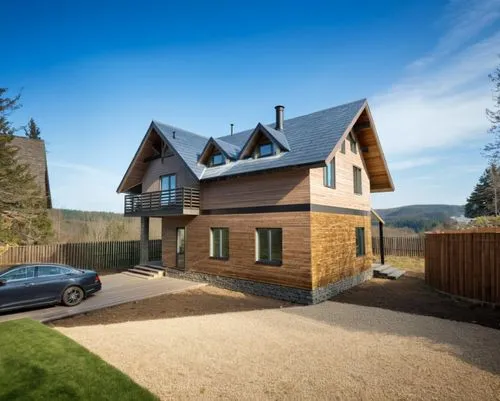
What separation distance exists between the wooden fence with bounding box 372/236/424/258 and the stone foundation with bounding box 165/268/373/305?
955 centimetres

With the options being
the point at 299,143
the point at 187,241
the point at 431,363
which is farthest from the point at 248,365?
the point at 187,241

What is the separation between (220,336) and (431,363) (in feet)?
17.9

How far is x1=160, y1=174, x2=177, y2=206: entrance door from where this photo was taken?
17.2 metres

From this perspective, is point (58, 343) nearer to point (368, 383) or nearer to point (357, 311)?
point (368, 383)

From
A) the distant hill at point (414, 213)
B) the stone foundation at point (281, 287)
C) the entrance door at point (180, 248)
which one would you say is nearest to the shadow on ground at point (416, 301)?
the stone foundation at point (281, 287)

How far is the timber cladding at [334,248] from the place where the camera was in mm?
12812

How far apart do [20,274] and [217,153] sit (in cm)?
1109

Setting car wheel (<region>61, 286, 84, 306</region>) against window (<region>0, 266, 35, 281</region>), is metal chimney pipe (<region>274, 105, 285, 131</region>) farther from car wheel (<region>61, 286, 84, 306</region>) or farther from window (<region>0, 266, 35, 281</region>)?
window (<region>0, 266, 35, 281</region>)

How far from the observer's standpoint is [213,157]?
1770cm

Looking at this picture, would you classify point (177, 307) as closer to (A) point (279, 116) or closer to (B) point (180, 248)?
(B) point (180, 248)

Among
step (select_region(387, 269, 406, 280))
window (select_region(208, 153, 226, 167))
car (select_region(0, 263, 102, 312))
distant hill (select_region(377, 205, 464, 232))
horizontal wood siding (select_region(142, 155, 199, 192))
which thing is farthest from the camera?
distant hill (select_region(377, 205, 464, 232))

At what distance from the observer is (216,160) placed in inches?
690

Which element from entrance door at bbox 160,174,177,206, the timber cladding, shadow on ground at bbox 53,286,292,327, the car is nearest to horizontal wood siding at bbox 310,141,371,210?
the timber cladding

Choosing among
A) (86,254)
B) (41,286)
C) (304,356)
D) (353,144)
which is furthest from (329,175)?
(86,254)
